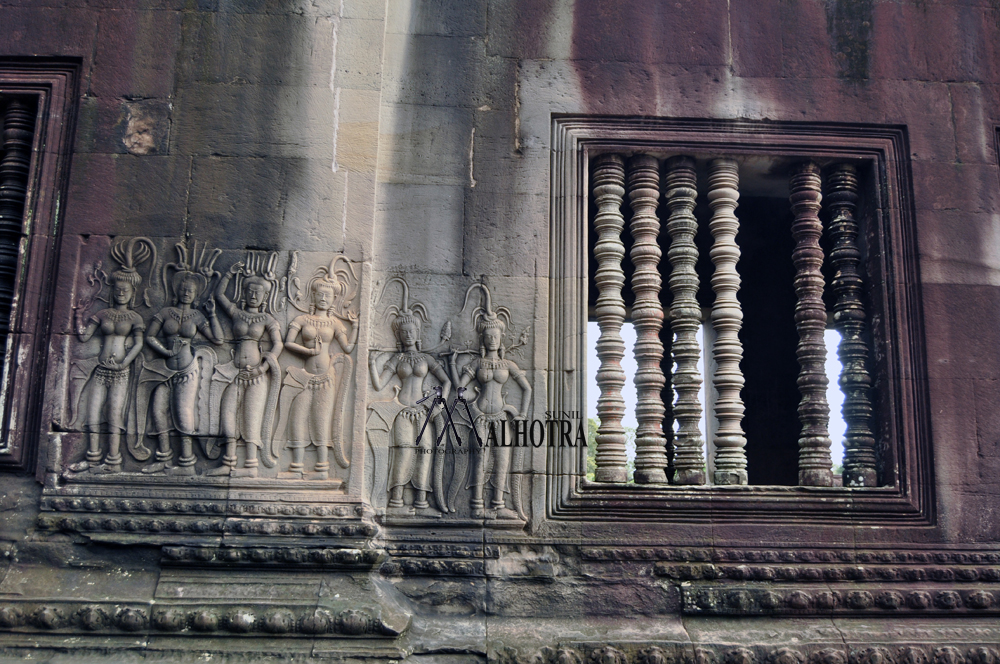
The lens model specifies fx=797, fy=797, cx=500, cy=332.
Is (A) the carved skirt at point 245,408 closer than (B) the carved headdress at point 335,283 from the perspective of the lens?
Yes

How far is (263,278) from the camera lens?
564 centimetres

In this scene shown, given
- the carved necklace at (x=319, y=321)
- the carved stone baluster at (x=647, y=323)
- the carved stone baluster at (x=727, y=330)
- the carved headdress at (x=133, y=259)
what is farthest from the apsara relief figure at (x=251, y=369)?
the carved stone baluster at (x=727, y=330)

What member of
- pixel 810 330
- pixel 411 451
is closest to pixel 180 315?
pixel 411 451

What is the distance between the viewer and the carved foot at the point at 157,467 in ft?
17.5

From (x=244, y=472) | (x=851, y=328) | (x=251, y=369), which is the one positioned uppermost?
(x=851, y=328)

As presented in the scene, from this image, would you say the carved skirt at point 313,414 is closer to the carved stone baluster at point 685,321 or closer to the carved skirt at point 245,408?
the carved skirt at point 245,408

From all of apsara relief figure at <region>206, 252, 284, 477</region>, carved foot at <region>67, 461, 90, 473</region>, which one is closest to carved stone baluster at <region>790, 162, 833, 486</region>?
apsara relief figure at <region>206, 252, 284, 477</region>

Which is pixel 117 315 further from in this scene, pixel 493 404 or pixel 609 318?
pixel 609 318

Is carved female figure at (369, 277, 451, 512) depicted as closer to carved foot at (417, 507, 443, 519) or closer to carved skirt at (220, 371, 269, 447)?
carved foot at (417, 507, 443, 519)

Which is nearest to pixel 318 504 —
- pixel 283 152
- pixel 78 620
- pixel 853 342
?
pixel 78 620

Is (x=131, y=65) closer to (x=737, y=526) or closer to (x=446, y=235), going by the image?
(x=446, y=235)

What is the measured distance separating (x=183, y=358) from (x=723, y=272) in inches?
157

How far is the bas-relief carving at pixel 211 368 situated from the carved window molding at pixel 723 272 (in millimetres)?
1589

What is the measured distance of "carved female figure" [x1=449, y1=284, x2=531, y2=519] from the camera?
5.48 m
